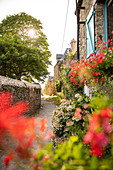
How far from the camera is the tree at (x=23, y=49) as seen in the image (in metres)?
10.9

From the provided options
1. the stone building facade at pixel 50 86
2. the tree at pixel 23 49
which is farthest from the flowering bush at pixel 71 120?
the stone building facade at pixel 50 86

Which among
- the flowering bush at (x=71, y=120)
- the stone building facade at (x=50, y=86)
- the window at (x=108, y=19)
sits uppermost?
the window at (x=108, y=19)

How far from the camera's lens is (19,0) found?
8.19 metres

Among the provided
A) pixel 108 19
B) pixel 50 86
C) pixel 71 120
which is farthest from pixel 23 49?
pixel 50 86

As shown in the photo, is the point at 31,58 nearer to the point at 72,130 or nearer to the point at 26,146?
the point at 72,130

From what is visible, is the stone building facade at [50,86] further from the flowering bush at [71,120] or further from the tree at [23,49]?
the flowering bush at [71,120]

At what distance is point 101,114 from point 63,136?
2.43 m

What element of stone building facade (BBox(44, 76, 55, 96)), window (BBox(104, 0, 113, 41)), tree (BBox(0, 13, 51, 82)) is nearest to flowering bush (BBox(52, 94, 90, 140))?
window (BBox(104, 0, 113, 41))

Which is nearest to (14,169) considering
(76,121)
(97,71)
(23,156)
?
(76,121)

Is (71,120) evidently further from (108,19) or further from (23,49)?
(23,49)

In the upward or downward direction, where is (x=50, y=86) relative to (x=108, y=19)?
downward

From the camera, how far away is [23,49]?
11.8 meters

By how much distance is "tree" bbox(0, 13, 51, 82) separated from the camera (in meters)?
10.9

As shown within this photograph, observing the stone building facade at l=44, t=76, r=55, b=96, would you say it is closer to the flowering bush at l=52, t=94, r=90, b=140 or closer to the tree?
the tree
